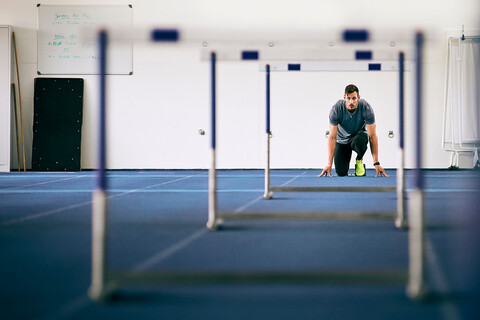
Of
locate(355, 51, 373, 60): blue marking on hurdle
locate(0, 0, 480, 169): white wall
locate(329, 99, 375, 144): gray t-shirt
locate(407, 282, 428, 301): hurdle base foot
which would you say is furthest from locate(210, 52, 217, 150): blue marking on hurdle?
locate(0, 0, 480, 169): white wall

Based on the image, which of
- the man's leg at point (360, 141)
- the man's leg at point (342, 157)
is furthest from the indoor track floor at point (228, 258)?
the man's leg at point (342, 157)

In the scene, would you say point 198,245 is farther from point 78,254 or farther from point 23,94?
point 23,94

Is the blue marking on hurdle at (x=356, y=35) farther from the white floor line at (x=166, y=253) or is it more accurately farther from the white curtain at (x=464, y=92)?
the white curtain at (x=464, y=92)

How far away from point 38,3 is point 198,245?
25.6ft

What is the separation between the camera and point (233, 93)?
853cm

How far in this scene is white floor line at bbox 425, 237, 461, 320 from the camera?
1.27m

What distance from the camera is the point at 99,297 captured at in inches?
54.7

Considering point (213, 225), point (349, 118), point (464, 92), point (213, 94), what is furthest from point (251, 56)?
point (464, 92)

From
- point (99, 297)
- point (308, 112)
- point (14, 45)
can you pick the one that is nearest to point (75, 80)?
point (14, 45)

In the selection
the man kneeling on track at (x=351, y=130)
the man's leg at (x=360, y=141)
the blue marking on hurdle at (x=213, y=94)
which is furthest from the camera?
the man's leg at (x=360, y=141)

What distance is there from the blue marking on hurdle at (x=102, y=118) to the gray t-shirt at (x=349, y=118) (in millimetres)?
4495

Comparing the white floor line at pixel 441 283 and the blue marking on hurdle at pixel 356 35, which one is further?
the blue marking on hurdle at pixel 356 35

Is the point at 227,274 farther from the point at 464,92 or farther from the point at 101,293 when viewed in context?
the point at 464,92

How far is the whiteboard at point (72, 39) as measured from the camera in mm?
8523
